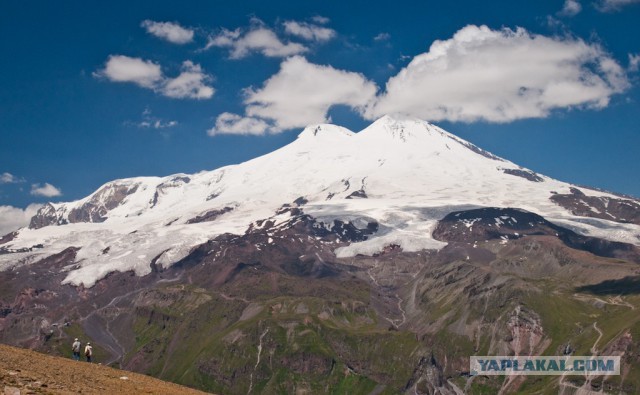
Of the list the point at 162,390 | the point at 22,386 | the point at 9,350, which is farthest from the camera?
the point at 9,350

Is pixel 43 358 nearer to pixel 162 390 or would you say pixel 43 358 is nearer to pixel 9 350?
pixel 9 350

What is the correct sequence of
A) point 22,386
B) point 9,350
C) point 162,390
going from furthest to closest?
point 9,350 → point 162,390 → point 22,386

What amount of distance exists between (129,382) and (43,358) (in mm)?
12794

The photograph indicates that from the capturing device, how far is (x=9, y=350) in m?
78.6

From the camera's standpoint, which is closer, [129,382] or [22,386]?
[22,386]

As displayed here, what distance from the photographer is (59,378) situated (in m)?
64.1

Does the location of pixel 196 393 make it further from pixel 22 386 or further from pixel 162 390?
pixel 22 386

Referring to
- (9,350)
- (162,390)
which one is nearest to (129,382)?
(162,390)

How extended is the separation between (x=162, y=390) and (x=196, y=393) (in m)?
8.42

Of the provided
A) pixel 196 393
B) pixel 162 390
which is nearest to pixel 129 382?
pixel 162 390

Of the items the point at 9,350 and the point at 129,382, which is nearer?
the point at 129,382

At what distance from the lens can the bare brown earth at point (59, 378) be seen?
5472 centimetres

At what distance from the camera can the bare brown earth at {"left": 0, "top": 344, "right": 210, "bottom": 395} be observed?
54719 millimetres

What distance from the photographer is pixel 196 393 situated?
3135 inches
